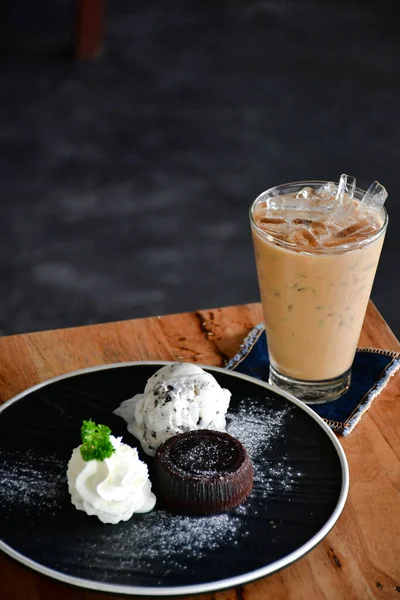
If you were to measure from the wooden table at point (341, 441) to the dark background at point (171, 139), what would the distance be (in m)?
1.26

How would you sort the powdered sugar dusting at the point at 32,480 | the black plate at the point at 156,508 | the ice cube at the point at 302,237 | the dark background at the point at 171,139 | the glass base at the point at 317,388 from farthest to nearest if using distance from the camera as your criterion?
the dark background at the point at 171,139 < the glass base at the point at 317,388 < the ice cube at the point at 302,237 < the powdered sugar dusting at the point at 32,480 < the black plate at the point at 156,508

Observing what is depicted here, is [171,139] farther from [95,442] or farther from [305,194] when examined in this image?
[95,442]

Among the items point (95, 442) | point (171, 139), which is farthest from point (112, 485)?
point (171, 139)

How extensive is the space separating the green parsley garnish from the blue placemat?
0.42 m

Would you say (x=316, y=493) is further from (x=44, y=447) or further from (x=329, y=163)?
(x=329, y=163)

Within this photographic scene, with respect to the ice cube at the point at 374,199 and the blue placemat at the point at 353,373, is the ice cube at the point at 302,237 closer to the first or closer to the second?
the ice cube at the point at 374,199

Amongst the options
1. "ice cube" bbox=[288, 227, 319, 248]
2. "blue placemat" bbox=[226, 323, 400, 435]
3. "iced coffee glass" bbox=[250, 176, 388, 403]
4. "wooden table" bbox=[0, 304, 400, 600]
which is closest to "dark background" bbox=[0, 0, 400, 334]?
"wooden table" bbox=[0, 304, 400, 600]

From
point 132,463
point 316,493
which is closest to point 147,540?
point 132,463

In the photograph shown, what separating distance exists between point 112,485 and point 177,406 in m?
0.17

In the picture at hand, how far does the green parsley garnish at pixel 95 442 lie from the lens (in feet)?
3.85

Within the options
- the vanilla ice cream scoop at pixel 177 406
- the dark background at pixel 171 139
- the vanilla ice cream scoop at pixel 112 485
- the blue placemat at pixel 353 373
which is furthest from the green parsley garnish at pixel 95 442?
the dark background at pixel 171 139

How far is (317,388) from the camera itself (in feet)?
4.98

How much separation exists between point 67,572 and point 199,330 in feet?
2.24

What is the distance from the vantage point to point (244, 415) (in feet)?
4.49
